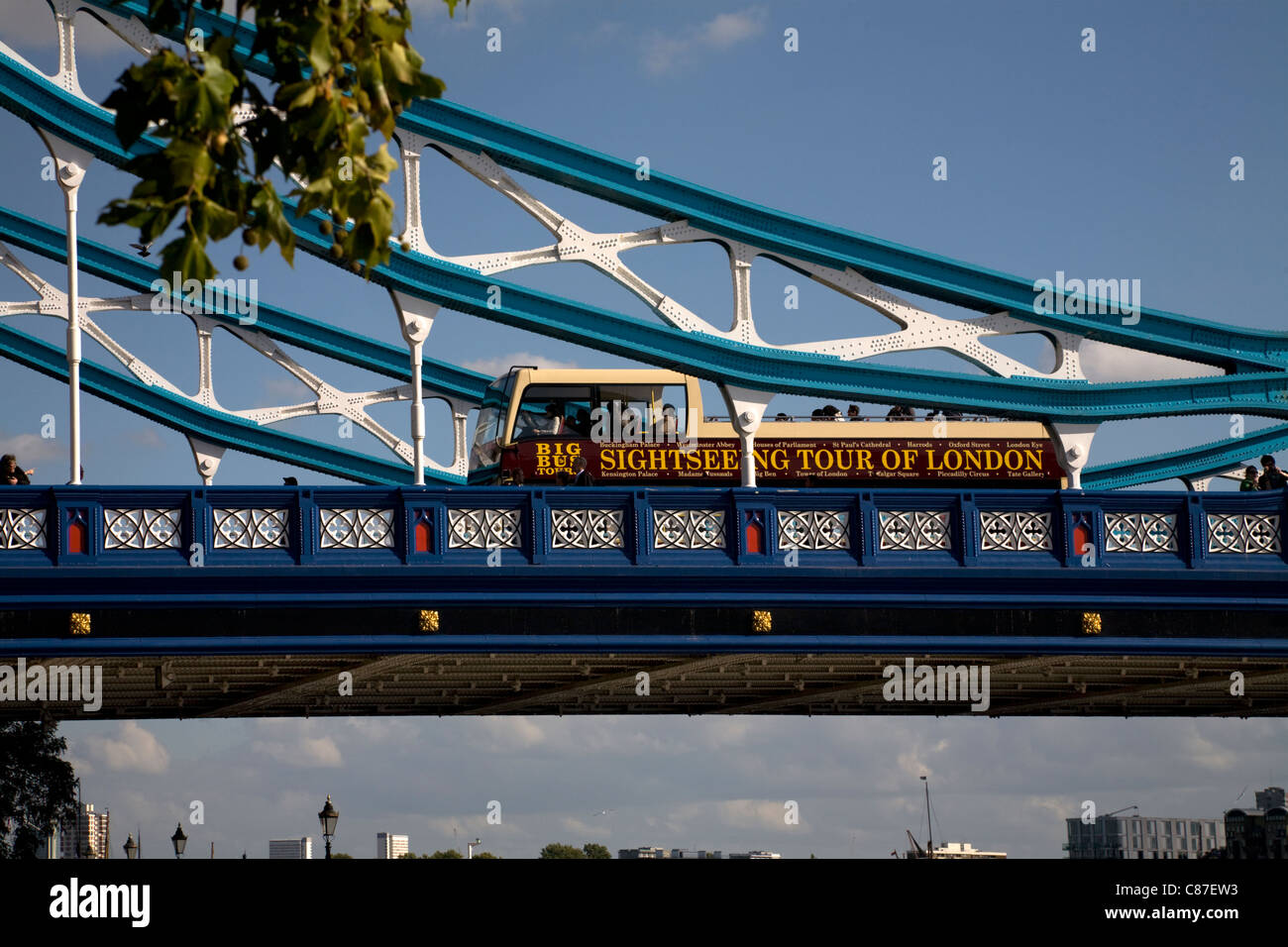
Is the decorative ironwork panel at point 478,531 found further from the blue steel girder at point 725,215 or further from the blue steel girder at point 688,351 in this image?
the blue steel girder at point 725,215

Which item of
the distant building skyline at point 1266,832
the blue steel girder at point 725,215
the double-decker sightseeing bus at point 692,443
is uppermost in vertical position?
the blue steel girder at point 725,215

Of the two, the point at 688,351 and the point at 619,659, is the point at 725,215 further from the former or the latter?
the point at 619,659

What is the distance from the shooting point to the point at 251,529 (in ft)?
62.7

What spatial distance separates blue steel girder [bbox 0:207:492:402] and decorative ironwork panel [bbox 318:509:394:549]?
12.6 m

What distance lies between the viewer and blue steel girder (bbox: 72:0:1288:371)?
26.3m

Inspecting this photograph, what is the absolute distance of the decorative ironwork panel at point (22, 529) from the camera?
730 inches

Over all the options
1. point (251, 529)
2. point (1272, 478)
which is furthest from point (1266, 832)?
point (251, 529)

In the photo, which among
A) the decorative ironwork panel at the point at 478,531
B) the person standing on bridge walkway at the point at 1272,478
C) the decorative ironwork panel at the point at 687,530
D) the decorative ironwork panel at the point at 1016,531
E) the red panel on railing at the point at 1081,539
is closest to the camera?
the decorative ironwork panel at the point at 478,531

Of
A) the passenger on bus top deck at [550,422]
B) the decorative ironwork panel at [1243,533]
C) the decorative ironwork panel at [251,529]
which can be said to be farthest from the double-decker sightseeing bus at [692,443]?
the decorative ironwork panel at [251,529]

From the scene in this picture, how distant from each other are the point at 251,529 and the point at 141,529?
1188 millimetres

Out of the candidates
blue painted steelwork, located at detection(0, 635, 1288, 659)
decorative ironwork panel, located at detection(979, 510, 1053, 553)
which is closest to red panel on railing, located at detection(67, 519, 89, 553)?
blue painted steelwork, located at detection(0, 635, 1288, 659)

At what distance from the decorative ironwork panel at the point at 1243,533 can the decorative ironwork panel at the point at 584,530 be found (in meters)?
7.33
